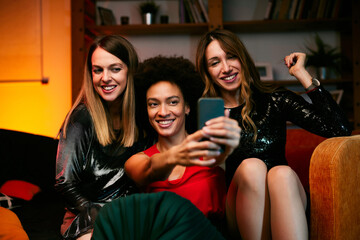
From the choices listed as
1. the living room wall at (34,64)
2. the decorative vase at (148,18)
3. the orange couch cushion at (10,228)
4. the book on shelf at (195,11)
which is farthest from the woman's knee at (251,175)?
the living room wall at (34,64)

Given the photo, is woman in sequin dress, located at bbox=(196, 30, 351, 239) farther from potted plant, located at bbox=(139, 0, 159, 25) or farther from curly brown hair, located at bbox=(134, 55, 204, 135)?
potted plant, located at bbox=(139, 0, 159, 25)

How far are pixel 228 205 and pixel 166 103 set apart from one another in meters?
0.42

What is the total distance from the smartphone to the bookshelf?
2.20m

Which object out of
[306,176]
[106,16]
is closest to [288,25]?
[106,16]

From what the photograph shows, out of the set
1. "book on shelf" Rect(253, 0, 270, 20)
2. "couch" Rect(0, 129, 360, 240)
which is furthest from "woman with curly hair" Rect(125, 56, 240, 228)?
"book on shelf" Rect(253, 0, 270, 20)

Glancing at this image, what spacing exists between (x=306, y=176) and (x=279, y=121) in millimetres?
440

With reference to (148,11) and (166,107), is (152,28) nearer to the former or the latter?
(148,11)

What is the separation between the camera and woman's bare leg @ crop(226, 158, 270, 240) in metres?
1.20

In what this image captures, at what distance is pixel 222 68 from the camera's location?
1498 mm

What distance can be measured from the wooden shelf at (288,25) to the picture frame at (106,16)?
1.00 meters

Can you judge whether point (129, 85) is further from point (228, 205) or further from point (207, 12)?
point (207, 12)

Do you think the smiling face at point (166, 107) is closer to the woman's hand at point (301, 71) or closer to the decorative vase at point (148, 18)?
the woman's hand at point (301, 71)

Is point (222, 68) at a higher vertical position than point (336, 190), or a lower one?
higher

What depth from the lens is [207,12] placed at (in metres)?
3.08
